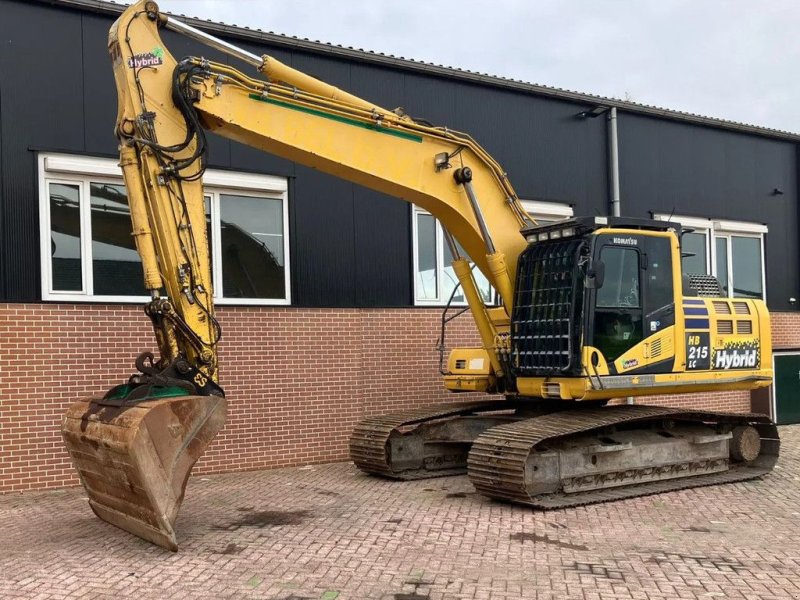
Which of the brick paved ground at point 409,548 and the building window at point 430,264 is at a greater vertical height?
the building window at point 430,264

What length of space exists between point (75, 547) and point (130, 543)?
455 mm

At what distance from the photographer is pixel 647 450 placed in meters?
8.88

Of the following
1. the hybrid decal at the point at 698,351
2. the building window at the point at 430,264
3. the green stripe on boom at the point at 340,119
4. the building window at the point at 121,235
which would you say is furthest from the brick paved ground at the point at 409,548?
the building window at the point at 430,264

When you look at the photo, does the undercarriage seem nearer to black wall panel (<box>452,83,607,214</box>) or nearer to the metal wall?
the metal wall

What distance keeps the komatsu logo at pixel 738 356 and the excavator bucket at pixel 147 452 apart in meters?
5.87

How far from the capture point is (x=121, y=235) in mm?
9859

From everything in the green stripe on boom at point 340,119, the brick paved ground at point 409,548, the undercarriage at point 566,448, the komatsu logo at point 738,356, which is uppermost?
the green stripe on boom at point 340,119

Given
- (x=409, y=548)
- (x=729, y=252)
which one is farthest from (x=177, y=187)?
(x=729, y=252)

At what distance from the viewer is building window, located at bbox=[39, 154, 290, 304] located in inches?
371

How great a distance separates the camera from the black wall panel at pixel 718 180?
567 inches

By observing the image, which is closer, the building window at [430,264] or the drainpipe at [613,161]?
the building window at [430,264]

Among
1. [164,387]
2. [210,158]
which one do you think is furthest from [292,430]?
[164,387]

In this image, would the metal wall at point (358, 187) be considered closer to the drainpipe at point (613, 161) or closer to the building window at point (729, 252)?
the drainpipe at point (613, 161)

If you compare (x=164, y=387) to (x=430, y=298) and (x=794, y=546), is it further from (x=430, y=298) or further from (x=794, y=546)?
(x=430, y=298)
